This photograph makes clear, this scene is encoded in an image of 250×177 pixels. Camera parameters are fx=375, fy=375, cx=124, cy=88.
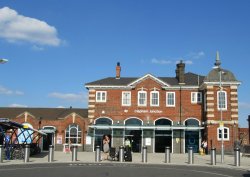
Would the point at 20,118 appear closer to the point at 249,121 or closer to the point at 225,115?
the point at 225,115

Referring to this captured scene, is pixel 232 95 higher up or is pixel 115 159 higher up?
pixel 232 95

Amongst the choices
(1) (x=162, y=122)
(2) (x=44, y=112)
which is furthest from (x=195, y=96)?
(2) (x=44, y=112)

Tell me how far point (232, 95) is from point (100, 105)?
14760 mm

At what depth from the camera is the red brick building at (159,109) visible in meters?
40.3

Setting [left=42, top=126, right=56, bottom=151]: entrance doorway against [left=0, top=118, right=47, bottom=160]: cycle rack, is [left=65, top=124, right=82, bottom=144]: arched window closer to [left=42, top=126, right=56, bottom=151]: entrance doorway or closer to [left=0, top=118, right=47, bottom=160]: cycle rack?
[left=42, top=126, right=56, bottom=151]: entrance doorway

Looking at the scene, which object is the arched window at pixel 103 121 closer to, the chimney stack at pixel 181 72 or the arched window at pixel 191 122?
the arched window at pixel 191 122

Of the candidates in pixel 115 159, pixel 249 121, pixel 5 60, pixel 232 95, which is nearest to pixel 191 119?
pixel 232 95

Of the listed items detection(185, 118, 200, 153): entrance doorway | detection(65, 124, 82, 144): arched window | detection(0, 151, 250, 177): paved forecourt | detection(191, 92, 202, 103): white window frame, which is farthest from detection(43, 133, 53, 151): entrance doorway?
detection(0, 151, 250, 177): paved forecourt

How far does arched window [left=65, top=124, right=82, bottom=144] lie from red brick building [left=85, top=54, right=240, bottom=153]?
1.53m

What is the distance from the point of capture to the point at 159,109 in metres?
42.9

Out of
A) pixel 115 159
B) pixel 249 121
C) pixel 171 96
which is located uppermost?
pixel 171 96

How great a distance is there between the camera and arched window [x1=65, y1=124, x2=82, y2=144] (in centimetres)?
4347

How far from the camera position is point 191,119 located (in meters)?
42.5

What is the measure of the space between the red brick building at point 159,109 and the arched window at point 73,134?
153 cm
